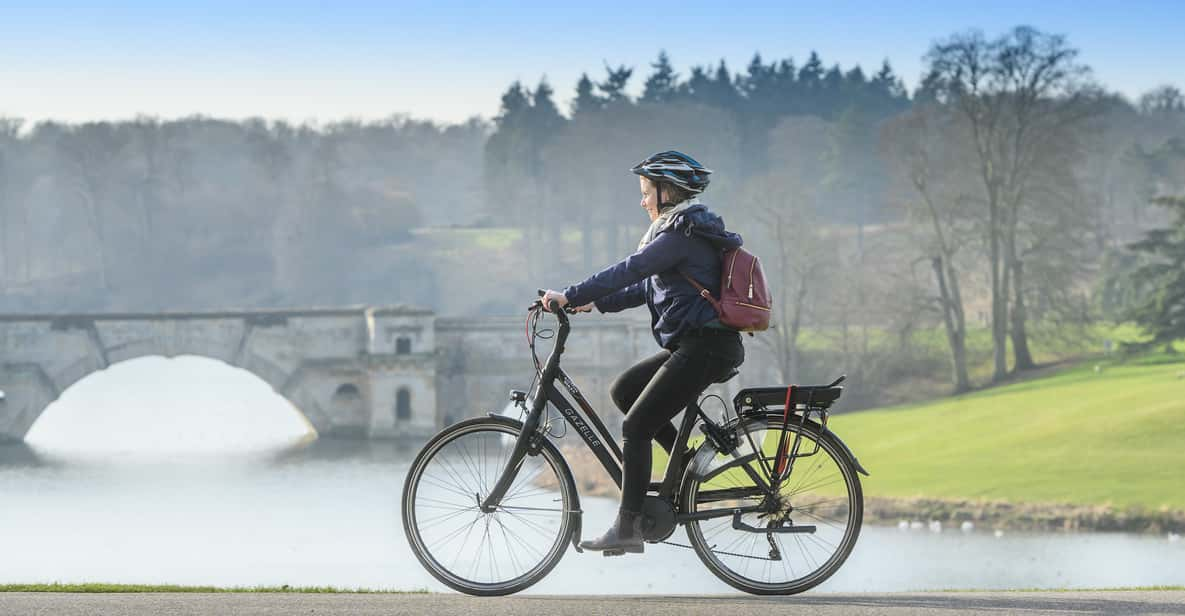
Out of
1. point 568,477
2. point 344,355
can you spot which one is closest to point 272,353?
point 344,355

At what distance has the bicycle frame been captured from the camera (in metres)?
6.56

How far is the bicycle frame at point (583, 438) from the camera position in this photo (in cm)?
656

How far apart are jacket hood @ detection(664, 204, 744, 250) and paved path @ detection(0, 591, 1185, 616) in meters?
1.52

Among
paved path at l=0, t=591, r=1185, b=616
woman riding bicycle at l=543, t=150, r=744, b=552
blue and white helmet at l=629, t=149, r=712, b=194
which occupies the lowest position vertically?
paved path at l=0, t=591, r=1185, b=616

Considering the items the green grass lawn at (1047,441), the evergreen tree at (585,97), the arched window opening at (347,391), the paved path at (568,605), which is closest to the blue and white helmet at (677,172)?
the paved path at (568,605)

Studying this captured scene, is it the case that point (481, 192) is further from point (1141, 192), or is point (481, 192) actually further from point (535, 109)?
point (1141, 192)

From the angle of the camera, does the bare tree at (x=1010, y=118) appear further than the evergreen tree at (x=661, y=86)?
No

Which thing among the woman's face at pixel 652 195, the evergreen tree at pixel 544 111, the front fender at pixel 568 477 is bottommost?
the front fender at pixel 568 477

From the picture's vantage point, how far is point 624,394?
6621mm

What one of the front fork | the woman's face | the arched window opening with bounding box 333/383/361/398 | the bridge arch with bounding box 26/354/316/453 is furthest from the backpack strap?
the arched window opening with bounding box 333/383/361/398

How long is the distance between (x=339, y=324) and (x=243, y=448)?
6.04 metres

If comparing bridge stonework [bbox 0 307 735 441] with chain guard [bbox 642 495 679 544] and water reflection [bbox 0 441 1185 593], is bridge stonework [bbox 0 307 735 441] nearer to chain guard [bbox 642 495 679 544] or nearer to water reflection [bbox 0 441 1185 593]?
water reflection [bbox 0 441 1185 593]

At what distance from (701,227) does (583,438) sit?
1.04 meters

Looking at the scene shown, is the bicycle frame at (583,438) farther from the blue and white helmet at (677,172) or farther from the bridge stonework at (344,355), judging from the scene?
the bridge stonework at (344,355)
